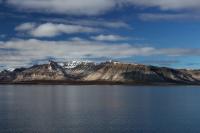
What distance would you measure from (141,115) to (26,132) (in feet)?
93.3

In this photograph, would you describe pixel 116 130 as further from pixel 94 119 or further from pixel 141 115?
pixel 141 115

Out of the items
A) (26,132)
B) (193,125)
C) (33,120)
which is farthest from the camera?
(33,120)

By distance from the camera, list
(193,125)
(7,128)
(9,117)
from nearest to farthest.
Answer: (7,128)
(193,125)
(9,117)

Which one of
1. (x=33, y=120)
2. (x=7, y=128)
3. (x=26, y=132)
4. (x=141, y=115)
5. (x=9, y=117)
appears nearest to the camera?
(x=26, y=132)

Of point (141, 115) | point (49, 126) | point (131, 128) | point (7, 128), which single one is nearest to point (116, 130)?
point (131, 128)

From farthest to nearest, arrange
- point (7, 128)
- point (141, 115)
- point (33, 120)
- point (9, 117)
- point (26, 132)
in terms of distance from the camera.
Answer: point (141, 115) → point (9, 117) → point (33, 120) → point (7, 128) → point (26, 132)

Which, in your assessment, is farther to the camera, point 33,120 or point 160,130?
point 33,120

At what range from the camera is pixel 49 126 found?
59.8 meters

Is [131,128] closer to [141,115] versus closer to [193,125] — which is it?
[193,125]

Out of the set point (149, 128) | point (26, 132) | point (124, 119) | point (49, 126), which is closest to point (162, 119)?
point (124, 119)

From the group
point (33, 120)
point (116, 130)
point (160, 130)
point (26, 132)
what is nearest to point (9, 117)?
point (33, 120)

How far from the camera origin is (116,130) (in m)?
56.9

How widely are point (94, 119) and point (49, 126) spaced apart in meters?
10.9

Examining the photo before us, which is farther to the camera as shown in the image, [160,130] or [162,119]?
[162,119]
